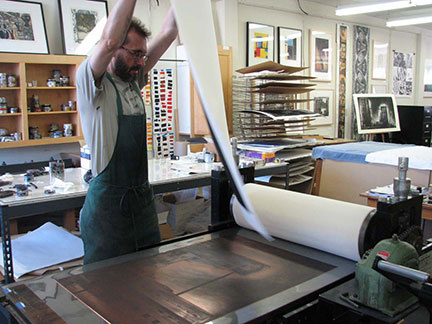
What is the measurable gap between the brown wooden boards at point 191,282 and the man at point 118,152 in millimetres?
535

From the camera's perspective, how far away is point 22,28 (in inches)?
153

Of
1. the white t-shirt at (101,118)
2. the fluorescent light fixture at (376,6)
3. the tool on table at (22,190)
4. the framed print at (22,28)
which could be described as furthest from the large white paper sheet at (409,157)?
the framed print at (22,28)

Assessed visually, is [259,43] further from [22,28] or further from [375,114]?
[22,28]

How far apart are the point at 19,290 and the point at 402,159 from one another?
96 cm

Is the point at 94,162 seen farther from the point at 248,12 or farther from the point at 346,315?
the point at 248,12

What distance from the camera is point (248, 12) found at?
544cm

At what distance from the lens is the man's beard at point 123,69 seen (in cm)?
161

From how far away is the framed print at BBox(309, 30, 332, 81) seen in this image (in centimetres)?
634

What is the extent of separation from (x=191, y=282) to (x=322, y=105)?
5931mm

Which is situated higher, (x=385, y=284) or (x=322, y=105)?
(x=322, y=105)

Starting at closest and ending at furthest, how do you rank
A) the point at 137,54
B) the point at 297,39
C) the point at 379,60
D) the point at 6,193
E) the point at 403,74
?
1. the point at 137,54
2. the point at 6,193
3. the point at 297,39
4. the point at 379,60
5. the point at 403,74

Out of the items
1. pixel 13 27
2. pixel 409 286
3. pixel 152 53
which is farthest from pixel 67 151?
pixel 409 286

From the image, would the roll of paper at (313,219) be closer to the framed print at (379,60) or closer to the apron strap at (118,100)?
the apron strap at (118,100)

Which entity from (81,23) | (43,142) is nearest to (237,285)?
(43,142)
